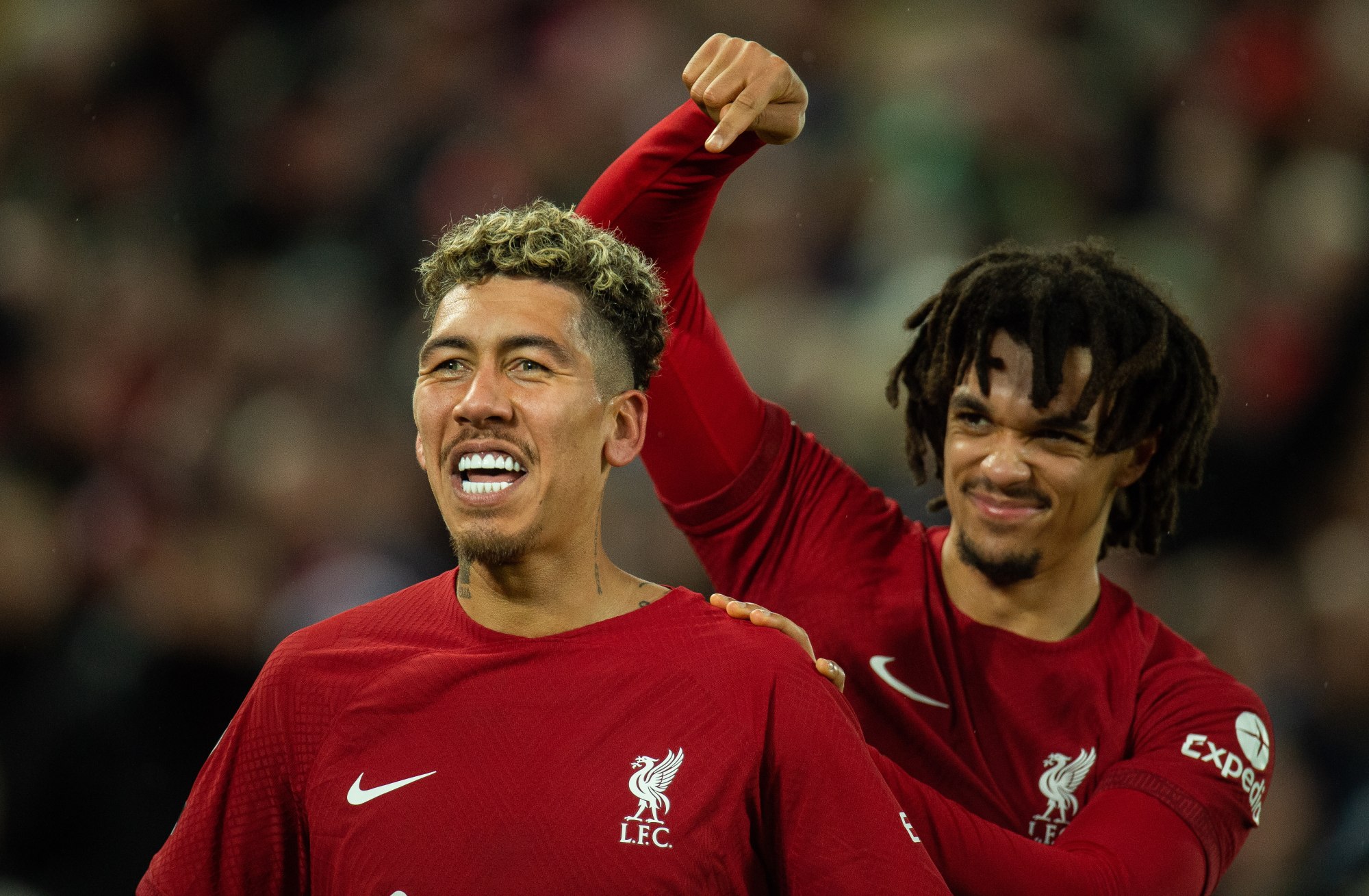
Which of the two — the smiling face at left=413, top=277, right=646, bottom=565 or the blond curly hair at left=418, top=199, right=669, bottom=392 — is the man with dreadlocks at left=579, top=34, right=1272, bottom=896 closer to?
the blond curly hair at left=418, top=199, right=669, bottom=392

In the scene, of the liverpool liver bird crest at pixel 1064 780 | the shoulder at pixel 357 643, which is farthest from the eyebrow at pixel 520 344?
the liverpool liver bird crest at pixel 1064 780

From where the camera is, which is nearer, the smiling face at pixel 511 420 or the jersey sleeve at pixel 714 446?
the smiling face at pixel 511 420

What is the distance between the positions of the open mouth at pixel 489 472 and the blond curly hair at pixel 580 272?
0.19 metres

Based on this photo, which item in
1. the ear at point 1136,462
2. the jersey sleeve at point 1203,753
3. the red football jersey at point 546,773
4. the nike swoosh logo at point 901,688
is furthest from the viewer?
the ear at point 1136,462

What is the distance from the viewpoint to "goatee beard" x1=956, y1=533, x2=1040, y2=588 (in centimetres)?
275

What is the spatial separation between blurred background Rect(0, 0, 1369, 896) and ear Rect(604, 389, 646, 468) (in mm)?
2378

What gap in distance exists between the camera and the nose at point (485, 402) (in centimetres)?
198

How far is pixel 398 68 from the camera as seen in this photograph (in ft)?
17.7

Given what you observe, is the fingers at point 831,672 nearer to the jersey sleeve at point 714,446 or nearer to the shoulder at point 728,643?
the shoulder at point 728,643

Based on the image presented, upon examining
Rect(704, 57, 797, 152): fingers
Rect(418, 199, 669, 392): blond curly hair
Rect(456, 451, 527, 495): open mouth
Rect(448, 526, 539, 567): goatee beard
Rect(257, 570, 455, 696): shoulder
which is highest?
Rect(704, 57, 797, 152): fingers

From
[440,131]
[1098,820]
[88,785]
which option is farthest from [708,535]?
[440,131]

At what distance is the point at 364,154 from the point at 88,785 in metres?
2.39

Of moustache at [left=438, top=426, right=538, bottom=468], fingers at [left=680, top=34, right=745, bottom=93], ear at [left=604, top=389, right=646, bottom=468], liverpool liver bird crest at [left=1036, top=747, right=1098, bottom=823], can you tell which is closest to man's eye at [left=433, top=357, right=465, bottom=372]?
moustache at [left=438, top=426, right=538, bottom=468]

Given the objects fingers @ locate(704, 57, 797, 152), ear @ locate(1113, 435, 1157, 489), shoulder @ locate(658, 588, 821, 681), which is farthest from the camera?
ear @ locate(1113, 435, 1157, 489)
